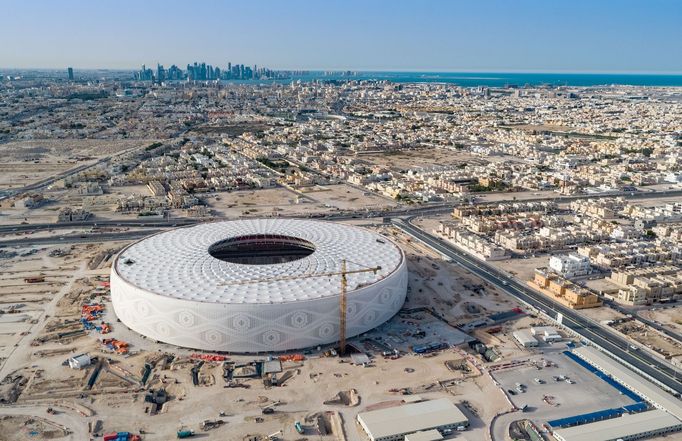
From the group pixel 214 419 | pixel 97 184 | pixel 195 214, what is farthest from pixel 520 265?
pixel 97 184

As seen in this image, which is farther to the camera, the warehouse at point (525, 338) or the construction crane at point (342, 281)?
the warehouse at point (525, 338)

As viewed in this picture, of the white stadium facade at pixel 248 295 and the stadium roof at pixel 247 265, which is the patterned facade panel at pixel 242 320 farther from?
the stadium roof at pixel 247 265

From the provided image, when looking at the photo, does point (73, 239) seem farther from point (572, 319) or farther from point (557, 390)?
point (557, 390)

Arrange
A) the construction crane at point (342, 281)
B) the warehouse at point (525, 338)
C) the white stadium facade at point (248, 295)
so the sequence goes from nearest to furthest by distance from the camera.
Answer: the white stadium facade at point (248, 295)
the construction crane at point (342, 281)
the warehouse at point (525, 338)

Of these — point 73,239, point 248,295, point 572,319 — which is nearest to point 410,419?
point 248,295

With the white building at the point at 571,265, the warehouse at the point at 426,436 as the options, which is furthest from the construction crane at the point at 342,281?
the white building at the point at 571,265

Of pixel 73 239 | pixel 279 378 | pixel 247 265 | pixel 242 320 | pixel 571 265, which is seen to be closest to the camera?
pixel 279 378

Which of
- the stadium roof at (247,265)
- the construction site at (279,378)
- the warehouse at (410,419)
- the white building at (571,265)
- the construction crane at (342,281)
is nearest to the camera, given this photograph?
the warehouse at (410,419)

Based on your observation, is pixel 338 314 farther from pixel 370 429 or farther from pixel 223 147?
pixel 223 147
